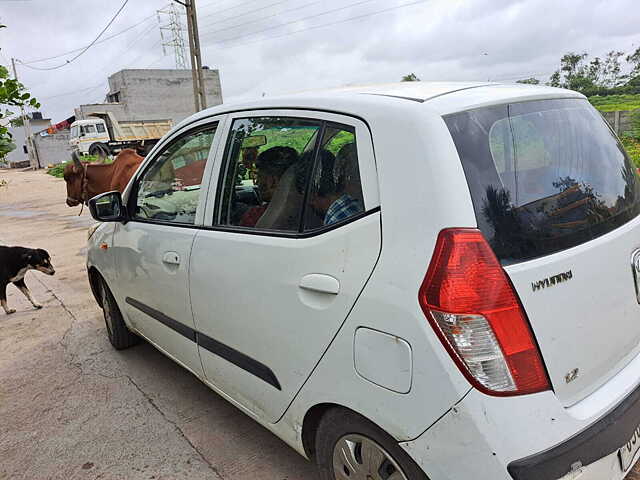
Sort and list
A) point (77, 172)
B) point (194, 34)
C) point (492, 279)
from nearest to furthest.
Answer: point (492, 279) → point (77, 172) → point (194, 34)

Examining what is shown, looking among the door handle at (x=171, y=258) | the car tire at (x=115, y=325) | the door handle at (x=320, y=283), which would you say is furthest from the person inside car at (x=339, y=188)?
the car tire at (x=115, y=325)

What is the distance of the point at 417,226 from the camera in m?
1.48

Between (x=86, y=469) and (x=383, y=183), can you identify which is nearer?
(x=383, y=183)

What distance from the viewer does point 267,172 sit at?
2.36 m

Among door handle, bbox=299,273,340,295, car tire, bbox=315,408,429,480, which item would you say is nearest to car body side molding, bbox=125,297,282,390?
car tire, bbox=315,408,429,480

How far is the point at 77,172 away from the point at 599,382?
8577mm

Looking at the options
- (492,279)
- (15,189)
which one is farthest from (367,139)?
(15,189)

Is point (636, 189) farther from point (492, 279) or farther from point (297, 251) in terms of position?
point (297, 251)

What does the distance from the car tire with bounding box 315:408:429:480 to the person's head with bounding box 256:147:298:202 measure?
1073 mm

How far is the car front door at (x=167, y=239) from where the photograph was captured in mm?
2578

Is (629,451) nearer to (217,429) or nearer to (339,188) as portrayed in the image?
(339,188)

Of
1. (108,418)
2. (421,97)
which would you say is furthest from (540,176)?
(108,418)

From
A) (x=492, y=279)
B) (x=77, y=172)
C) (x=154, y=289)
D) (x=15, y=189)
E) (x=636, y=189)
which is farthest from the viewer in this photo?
(x=15, y=189)

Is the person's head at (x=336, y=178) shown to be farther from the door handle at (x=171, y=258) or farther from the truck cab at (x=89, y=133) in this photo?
the truck cab at (x=89, y=133)
